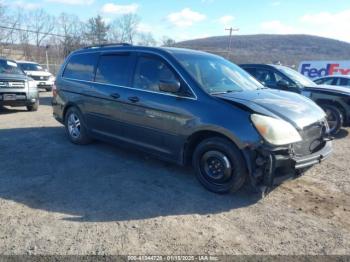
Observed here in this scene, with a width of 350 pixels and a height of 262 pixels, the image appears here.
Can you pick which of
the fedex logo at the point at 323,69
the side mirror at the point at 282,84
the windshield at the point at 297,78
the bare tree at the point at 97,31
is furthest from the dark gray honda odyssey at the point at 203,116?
the bare tree at the point at 97,31

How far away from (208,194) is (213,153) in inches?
22.3

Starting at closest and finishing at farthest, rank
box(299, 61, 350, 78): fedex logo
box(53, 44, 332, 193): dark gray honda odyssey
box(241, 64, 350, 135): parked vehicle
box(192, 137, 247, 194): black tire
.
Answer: box(53, 44, 332, 193): dark gray honda odyssey < box(192, 137, 247, 194): black tire < box(241, 64, 350, 135): parked vehicle < box(299, 61, 350, 78): fedex logo

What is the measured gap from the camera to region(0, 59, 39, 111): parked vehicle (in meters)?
9.57

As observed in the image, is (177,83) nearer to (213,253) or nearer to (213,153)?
(213,153)

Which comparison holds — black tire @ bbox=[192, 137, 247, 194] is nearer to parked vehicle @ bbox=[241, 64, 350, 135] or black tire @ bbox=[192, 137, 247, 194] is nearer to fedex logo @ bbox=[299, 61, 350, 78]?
parked vehicle @ bbox=[241, 64, 350, 135]

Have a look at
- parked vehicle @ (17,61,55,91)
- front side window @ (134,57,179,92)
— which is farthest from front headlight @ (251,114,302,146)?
parked vehicle @ (17,61,55,91)

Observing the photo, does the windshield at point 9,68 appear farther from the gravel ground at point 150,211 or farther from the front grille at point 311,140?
the front grille at point 311,140

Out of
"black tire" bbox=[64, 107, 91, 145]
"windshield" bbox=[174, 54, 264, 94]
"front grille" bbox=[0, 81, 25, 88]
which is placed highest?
"windshield" bbox=[174, 54, 264, 94]

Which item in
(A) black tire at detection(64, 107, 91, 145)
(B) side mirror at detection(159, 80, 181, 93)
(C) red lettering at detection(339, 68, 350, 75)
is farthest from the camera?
(C) red lettering at detection(339, 68, 350, 75)

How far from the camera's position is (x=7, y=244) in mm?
3025

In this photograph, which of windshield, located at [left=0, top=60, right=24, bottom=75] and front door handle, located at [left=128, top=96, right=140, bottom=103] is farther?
windshield, located at [left=0, top=60, right=24, bottom=75]

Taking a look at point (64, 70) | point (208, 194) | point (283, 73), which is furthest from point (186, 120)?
point (283, 73)

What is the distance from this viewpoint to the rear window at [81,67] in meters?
5.91

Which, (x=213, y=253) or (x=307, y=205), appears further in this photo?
(x=307, y=205)
